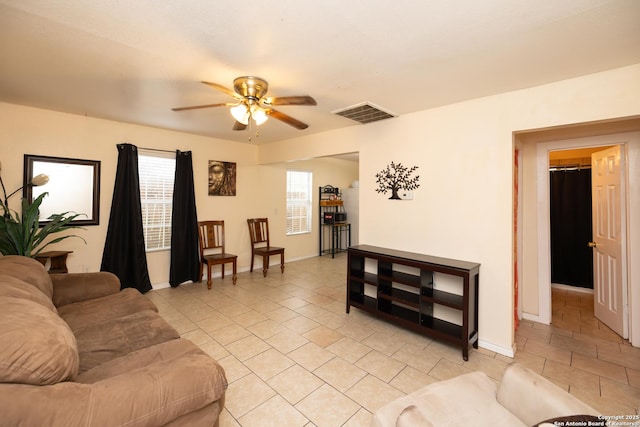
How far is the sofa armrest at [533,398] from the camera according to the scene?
1.11 meters

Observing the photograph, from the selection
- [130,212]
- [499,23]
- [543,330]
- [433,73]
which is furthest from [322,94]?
[543,330]

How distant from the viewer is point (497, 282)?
2.61 meters

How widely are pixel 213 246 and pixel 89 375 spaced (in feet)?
11.7

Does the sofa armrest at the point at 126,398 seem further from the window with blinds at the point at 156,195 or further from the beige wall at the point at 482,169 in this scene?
the window with blinds at the point at 156,195

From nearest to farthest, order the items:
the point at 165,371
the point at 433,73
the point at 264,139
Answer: the point at 165,371 → the point at 433,73 → the point at 264,139

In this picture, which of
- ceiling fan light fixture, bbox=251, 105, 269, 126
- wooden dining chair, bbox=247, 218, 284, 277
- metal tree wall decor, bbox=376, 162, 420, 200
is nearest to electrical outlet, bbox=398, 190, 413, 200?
metal tree wall decor, bbox=376, 162, 420, 200

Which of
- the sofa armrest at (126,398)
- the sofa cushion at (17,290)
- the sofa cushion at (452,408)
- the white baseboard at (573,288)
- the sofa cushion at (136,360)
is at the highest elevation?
the sofa cushion at (17,290)

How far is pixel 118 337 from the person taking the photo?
1.82 meters

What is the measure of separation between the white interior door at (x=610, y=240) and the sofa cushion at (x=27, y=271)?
492 centimetres

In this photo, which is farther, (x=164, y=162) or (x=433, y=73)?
(x=164, y=162)

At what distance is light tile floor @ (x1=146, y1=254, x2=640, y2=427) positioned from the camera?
191cm

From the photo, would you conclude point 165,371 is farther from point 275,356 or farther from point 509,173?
point 509,173

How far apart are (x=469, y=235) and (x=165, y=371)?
8.86 ft

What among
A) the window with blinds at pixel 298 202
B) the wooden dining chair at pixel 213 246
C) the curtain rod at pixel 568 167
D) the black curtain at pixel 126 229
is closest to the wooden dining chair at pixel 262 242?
the wooden dining chair at pixel 213 246
